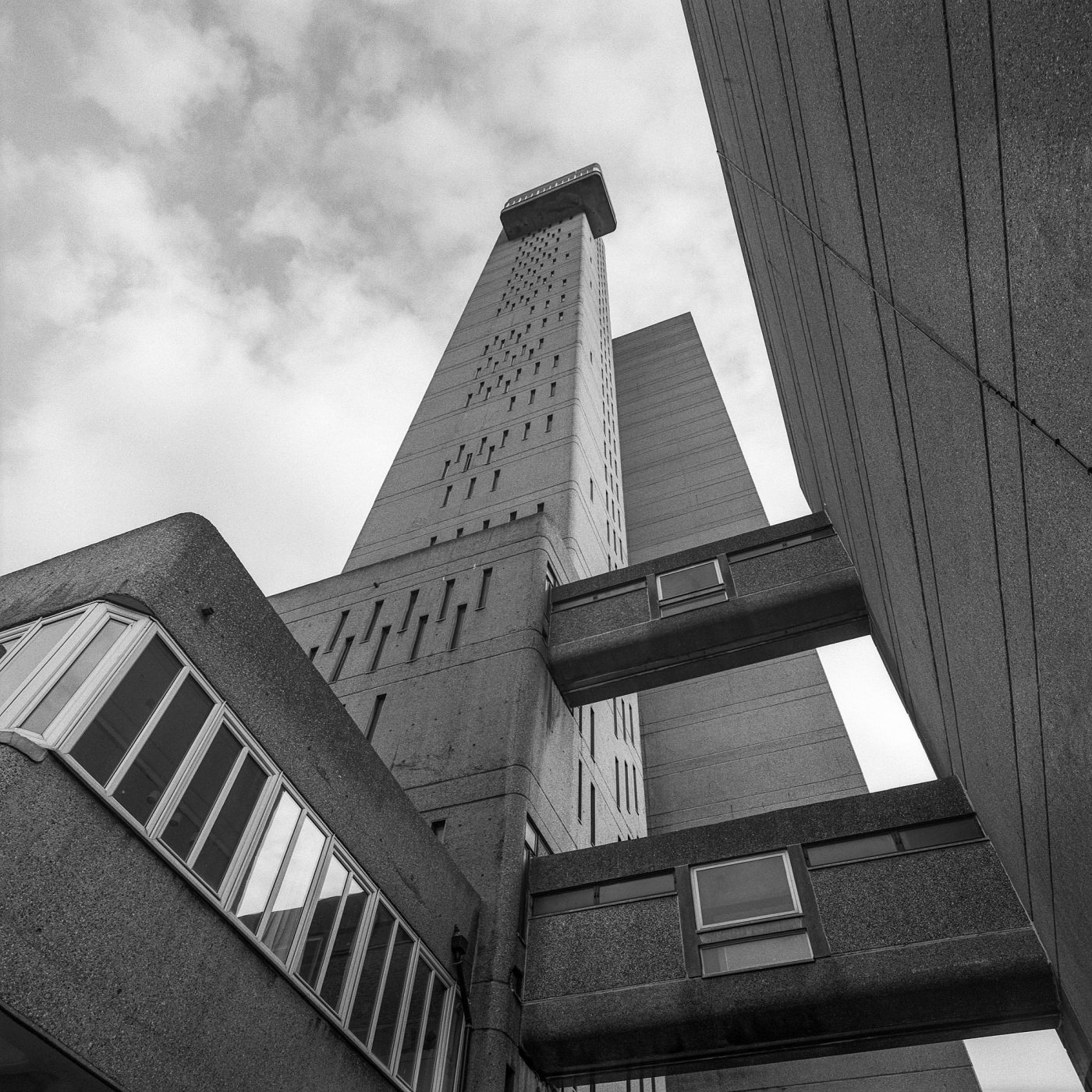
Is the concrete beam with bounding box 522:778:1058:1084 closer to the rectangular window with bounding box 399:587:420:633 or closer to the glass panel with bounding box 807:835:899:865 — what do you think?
the glass panel with bounding box 807:835:899:865

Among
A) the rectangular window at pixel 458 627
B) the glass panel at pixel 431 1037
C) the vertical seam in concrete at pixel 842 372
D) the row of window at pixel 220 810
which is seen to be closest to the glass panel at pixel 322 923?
the row of window at pixel 220 810

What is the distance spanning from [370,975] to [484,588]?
8.66m

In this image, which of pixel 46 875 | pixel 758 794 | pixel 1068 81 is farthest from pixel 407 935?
pixel 758 794

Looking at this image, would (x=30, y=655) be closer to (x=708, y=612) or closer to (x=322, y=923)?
(x=322, y=923)

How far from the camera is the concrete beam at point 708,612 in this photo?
1432cm

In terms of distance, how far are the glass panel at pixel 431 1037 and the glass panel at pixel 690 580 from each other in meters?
7.84

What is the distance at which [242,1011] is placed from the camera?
6.50 meters

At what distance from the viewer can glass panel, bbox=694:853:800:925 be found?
10156 millimetres

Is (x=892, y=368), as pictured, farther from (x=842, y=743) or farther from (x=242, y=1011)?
(x=842, y=743)

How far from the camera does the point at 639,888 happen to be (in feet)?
36.3

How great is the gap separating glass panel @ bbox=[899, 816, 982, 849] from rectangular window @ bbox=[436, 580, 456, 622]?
898 centimetres

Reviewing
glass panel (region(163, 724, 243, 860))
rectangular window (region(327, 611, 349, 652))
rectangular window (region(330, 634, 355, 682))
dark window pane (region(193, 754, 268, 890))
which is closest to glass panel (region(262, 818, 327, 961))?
dark window pane (region(193, 754, 268, 890))

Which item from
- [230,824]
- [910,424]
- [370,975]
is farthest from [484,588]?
[910,424]

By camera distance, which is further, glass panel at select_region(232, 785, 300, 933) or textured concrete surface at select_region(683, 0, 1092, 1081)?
glass panel at select_region(232, 785, 300, 933)
